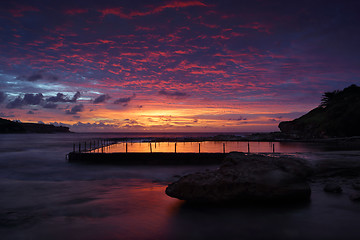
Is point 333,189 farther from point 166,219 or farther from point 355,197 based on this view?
point 166,219

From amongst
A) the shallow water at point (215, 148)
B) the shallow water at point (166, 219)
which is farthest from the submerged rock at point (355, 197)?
the shallow water at point (215, 148)

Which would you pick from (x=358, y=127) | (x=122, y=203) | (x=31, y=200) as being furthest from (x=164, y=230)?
(x=358, y=127)

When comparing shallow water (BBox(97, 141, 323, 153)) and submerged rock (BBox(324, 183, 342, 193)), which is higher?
submerged rock (BBox(324, 183, 342, 193))

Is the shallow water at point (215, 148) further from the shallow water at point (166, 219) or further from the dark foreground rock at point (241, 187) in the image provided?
the dark foreground rock at point (241, 187)

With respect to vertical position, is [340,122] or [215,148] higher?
[340,122]

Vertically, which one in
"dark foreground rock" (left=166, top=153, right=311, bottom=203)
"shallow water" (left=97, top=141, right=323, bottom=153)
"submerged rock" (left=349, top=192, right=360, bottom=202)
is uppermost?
"dark foreground rock" (left=166, top=153, right=311, bottom=203)

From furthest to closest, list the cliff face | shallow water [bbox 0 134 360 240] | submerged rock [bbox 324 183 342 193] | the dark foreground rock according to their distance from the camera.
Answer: the cliff face
submerged rock [bbox 324 183 342 193]
the dark foreground rock
shallow water [bbox 0 134 360 240]

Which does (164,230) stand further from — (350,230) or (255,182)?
(350,230)

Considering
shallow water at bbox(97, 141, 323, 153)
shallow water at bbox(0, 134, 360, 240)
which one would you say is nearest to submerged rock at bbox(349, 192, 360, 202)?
shallow water at bbox(0, 134, 360, 240)

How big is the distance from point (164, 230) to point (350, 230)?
22.3ft

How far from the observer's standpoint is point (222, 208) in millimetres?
10109

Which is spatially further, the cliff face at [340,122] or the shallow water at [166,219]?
the cliff face at [340,122]

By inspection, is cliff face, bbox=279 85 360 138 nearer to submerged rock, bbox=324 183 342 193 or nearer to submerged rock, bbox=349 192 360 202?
submerged rock, bbox=324 183 342 193

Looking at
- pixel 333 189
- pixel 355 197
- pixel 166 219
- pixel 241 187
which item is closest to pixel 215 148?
pixel 333 189
